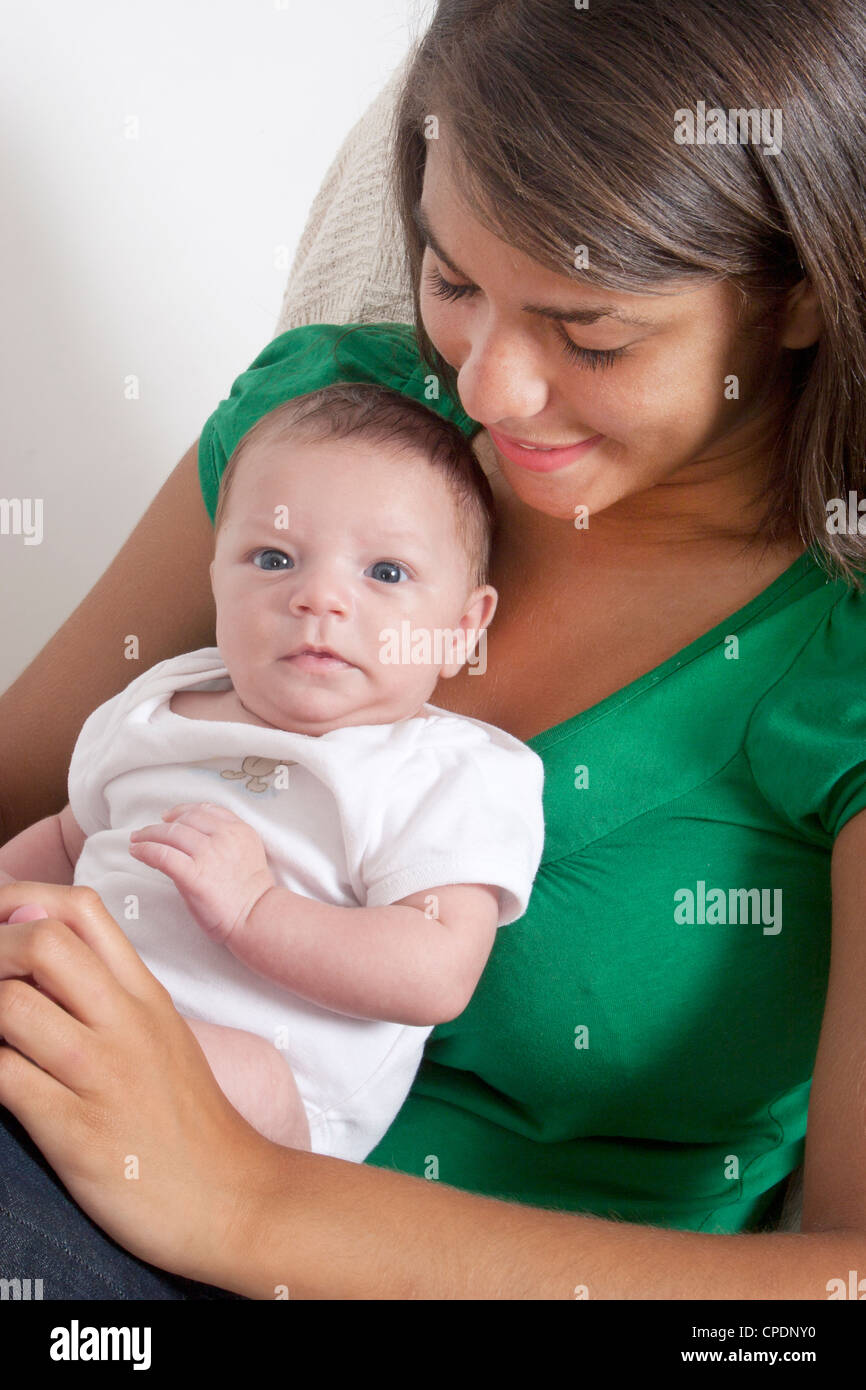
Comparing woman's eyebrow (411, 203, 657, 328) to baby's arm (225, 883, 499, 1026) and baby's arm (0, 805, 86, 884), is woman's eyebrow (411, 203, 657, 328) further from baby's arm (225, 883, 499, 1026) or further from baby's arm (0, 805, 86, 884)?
baby's arm (0, 805, 86, 884)

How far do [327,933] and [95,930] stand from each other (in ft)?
0.51

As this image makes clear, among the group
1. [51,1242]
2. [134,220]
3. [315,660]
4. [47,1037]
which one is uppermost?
[134,220]

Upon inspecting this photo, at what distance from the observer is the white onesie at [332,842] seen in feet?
2.89

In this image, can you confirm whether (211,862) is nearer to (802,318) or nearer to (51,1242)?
(51,1242)

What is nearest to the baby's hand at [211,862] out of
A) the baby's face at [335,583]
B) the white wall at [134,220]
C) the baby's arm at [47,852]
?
the baby's face at [335,583]

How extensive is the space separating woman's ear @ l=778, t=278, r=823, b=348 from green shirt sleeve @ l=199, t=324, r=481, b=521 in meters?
0.31

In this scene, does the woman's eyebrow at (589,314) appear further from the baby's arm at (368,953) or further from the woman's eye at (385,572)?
the baby's arm at (368,953)

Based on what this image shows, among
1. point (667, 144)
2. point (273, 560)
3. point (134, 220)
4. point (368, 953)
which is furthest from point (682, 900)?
point (134, 220)

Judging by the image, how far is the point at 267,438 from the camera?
1.00 metres

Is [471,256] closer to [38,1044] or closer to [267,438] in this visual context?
[267,438]

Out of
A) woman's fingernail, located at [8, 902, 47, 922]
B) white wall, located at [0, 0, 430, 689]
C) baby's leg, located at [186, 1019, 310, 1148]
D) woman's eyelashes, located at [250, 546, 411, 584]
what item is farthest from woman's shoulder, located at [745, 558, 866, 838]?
white wall, located at [0, 0, 430, 689]

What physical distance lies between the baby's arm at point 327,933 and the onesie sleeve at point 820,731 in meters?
0.23

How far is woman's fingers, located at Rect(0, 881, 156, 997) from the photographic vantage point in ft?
2.40

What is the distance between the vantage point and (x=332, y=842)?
0.91 meters
